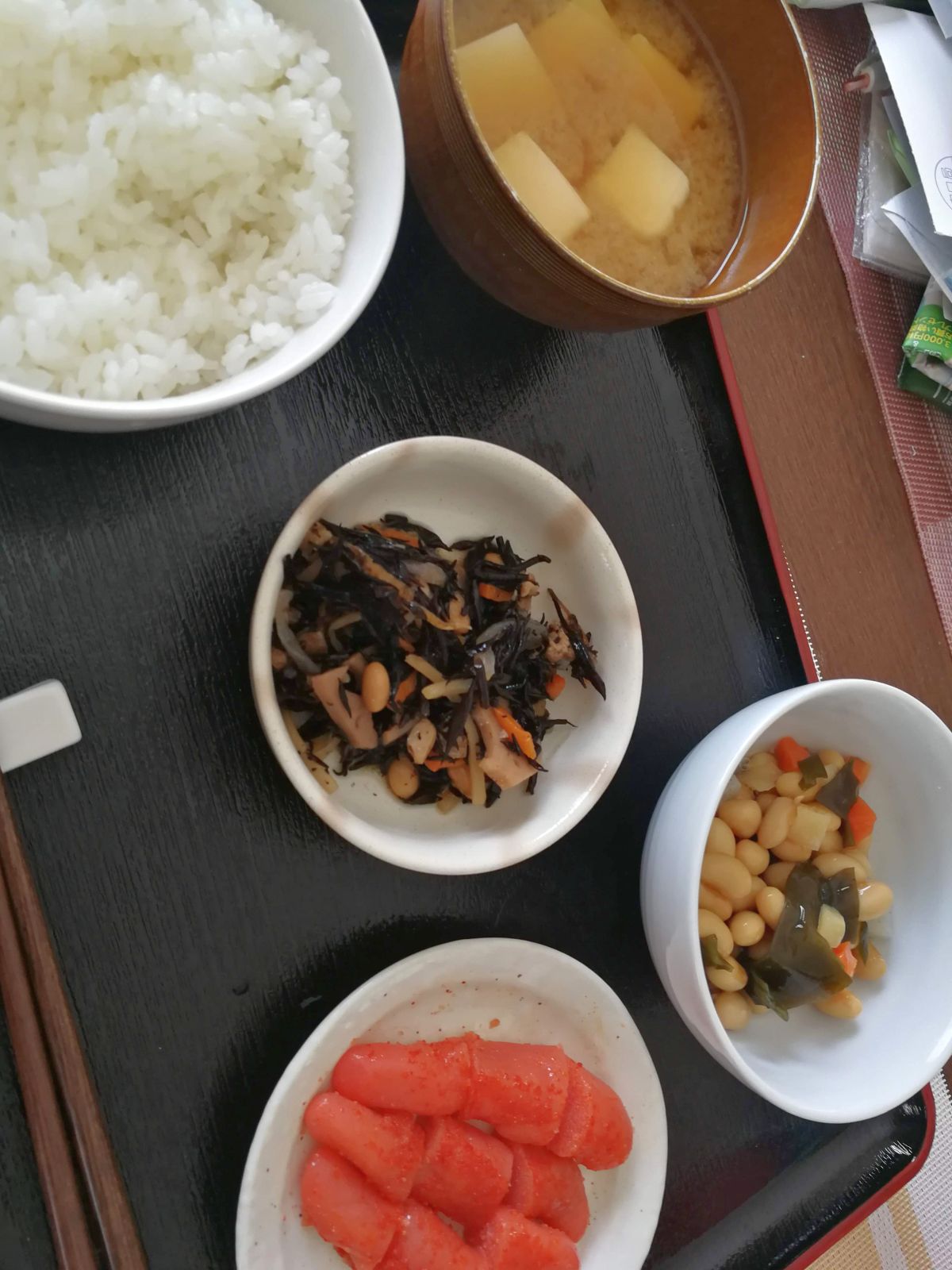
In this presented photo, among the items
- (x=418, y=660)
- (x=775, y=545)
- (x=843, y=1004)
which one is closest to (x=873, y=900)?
(x=843, y=1004)

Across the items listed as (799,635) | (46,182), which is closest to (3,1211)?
(46,182)

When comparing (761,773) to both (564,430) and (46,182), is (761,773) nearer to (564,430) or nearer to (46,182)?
(564,430)

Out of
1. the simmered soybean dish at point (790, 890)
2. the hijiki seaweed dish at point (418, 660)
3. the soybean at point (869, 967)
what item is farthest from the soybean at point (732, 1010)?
the hijiki seaweed dish at point (418, 660)

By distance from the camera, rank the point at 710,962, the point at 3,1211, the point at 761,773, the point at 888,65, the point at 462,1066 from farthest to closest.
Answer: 1. the point at 888,65
2. the point at 761,773
3. the point at 710,962
4. the point at 462,1066
5. the point at 3,1211

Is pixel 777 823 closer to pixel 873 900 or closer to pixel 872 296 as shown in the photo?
pixel 873 900

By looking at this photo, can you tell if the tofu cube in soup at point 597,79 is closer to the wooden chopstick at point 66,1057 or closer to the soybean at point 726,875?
the soybean at point 726,875
